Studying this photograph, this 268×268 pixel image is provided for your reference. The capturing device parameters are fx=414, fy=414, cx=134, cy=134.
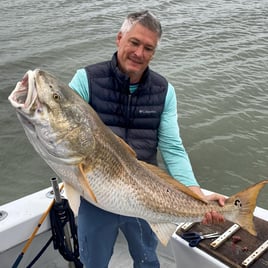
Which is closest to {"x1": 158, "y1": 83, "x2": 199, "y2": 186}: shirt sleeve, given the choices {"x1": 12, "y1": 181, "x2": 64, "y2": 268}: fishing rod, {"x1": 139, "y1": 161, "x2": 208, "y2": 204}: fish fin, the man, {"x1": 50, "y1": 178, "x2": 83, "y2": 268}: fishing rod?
the man

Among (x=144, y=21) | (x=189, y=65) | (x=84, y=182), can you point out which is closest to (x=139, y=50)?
(x=144, y=21)

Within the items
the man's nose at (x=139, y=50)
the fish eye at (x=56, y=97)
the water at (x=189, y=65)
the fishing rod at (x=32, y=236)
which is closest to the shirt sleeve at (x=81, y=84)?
the man's nose at (x=139, y=50)

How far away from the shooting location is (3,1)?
1548 cm

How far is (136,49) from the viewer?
9.27 ft

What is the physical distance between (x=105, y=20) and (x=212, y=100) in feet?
21.1

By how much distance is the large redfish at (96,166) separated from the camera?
2217 millimetres

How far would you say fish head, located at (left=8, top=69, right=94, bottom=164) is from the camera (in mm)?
2164

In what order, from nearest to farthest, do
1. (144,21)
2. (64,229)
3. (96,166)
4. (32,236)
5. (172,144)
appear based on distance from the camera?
(96,166) < (144,21) < (172,144) < (32,236) < (64,229)

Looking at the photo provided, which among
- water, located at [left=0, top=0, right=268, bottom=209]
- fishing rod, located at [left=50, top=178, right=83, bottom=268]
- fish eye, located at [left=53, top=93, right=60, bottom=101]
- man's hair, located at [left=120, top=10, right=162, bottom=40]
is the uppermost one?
man's hair, located at [left=120, top=10, right=162, bottom=40]

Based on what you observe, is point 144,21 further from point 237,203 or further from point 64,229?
point 64,229

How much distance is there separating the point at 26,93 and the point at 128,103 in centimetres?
99

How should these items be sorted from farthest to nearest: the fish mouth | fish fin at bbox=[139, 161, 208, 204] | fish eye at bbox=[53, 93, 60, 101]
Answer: fish fin at bbox=[139, 161, 208, 204] → fish eye at bbox=[53, 93, 60, 101] → the fish mouth

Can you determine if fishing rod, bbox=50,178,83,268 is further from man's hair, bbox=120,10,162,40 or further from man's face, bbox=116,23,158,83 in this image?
man's hair, bbox=120,10,162,40

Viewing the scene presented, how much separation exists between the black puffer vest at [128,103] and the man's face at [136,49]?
75 mm
